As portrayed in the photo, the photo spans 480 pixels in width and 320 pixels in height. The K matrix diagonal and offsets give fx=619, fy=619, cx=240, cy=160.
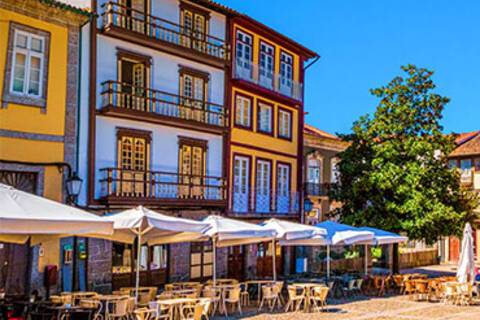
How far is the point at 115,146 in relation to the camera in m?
20.1

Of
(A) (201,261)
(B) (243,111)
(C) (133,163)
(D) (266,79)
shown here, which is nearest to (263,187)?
(B) (243,111)

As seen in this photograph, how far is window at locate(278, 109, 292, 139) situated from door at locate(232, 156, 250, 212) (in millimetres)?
3188

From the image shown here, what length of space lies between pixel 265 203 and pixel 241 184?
166cm

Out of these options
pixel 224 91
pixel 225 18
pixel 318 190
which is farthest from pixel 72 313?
pixel 318 190

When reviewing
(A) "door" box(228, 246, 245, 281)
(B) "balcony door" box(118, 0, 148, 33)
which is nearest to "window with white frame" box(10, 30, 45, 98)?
(B) "balcony door" box(118, 0, 148, 33)

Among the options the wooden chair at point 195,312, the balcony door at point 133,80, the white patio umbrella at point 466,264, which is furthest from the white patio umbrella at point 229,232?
the white patio umbrella at point 466,264

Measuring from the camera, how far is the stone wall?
18891mm

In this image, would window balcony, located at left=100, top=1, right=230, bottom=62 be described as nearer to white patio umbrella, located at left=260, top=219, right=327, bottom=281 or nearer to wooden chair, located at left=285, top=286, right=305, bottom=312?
white patio umbrella, located at left=260, top=219, right=327, bottom=281

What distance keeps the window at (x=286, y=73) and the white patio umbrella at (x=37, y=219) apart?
18332 millimetres

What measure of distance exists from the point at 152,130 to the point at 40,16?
546 centimetres

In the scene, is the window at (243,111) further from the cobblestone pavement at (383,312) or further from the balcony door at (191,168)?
the cobblestone pavement at (383,312)

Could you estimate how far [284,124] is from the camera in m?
28.8

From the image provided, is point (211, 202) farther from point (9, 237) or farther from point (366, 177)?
point (9, 237)

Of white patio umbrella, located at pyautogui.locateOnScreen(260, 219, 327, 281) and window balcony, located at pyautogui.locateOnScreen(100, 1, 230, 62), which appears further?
window balcony, located at pyautogui.locateOnScreen(100, 1, 230, 62)
